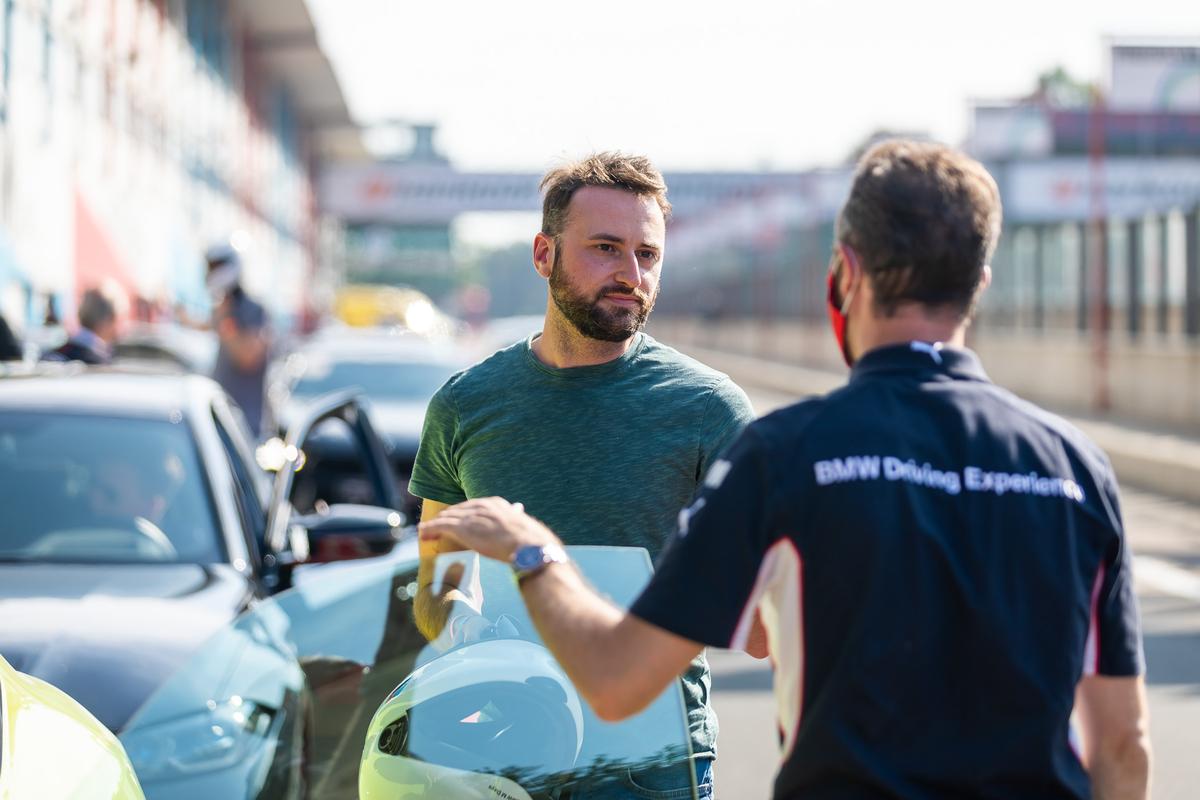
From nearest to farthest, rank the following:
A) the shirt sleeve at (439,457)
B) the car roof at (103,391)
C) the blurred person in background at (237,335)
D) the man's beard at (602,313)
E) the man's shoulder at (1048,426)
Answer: the man's shoulder at (1048,426) → the man's beard at (602,313) → the shirt sleeve at (439,457) → the car roof at (103,391) → the blurred person in background at (237,335)

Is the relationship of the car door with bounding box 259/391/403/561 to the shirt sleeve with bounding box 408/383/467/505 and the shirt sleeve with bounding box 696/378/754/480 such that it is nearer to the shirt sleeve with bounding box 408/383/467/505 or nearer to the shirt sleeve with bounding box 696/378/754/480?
the shirt sleeve with bounding box 408/383/467/505

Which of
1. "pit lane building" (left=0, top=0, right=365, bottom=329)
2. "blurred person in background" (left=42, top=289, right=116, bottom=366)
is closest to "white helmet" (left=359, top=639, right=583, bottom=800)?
"blurred person in background" (left=42, top=289, right=116, bottom=366)

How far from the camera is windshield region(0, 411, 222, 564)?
536 cm

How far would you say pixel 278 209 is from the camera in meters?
54.3

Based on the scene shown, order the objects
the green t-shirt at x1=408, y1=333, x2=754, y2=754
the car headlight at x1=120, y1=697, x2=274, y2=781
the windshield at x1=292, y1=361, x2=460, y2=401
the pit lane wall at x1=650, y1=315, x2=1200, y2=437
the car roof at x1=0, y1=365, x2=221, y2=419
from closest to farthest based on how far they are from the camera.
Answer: the green t-shirt at x1=408, y1=333, x2=754, y2=754 < the car headlight at x1=120, y1=697, x2=274, y2=781 < the car roof at x1=0, y1=365, x2=221, y2=419 < the windshield at x1=292, y1=361, x2=460, y2=401 < the pit lane wall at x1=650, y1=315, x2=1200, y2=437

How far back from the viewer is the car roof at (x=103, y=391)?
226 inches

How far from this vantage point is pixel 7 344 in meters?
9.24

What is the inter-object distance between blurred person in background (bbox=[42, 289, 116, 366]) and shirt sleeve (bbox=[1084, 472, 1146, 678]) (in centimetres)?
752

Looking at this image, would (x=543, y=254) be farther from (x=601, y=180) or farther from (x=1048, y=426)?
(x=1048, y=426)

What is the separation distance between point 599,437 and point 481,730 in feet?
1.97

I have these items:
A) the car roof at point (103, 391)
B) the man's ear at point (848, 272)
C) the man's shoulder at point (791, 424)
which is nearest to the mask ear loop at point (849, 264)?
the man's ear at point (848, 272)

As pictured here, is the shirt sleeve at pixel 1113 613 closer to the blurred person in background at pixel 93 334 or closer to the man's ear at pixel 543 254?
the man's ear at pixel 543 254

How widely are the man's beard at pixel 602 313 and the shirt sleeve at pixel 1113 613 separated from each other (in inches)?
48.2

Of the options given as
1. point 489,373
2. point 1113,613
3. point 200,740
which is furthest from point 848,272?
point 200,740
